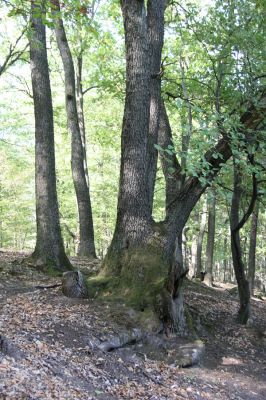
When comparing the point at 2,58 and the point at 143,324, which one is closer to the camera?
the point at 143,324

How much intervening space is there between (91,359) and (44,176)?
5.23 m

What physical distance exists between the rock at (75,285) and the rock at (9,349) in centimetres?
248

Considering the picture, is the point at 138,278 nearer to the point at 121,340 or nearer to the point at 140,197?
the point at 121,340

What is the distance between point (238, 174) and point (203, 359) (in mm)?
3992

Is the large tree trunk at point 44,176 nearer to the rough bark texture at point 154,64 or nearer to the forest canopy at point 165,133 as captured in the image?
the forest canopy at point 165,133

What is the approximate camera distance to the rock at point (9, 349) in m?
4.52

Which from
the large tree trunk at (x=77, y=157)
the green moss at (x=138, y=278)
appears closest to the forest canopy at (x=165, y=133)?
the green moss at (x=138, y=278)

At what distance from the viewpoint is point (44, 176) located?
9.44 m

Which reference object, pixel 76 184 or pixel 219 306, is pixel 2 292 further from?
pixel 76 184

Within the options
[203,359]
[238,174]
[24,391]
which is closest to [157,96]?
[238,174]

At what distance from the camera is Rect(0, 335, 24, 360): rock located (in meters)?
4.52

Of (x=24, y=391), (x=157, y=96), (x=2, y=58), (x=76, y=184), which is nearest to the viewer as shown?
(x=24, y=391)

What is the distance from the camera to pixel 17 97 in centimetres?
2173

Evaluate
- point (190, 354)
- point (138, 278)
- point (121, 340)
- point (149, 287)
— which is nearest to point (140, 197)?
point (138, 278)
